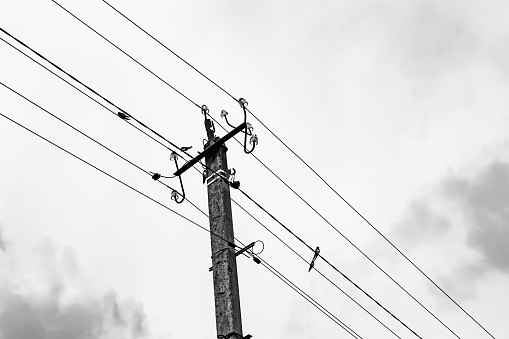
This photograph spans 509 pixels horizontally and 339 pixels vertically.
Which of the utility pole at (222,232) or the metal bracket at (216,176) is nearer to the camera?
the utility pole at (222,232)

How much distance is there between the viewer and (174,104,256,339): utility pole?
10.6 metres

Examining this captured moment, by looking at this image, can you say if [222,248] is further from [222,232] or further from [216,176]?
[216,176]

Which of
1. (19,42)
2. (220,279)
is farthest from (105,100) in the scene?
(220,279)

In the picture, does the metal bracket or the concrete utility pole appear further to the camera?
the metal bracket

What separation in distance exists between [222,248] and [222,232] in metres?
0.30

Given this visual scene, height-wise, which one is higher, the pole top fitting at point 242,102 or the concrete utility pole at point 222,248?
the pole top fitting at point 242,102

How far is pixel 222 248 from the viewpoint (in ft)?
36.8

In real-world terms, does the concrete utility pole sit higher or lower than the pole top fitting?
lower

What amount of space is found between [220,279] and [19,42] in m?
4.59

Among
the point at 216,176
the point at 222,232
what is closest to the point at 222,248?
the point at 222,232

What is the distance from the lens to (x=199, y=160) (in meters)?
12.5

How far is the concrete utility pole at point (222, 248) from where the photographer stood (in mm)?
10539

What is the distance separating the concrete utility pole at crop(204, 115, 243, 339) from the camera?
34.6ft

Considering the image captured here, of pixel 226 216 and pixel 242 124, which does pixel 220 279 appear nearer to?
pixel 226 216
